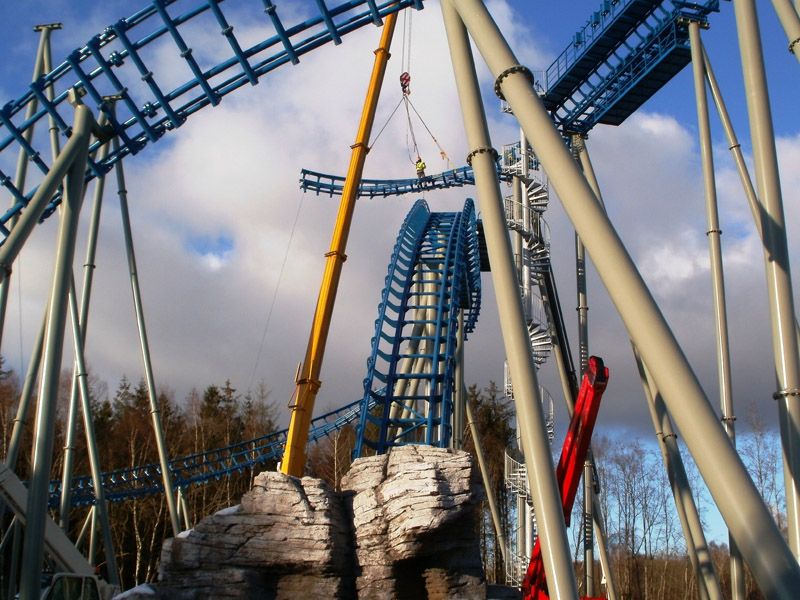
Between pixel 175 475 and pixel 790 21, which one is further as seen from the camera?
pixel 175 475

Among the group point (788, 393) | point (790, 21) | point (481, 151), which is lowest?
point (788, 393)

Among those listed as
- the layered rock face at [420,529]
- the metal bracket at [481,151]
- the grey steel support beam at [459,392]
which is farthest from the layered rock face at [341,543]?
the grey steel support beam at [459,392]

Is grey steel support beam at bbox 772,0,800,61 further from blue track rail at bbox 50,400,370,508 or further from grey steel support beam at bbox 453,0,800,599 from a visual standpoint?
blue track rail at bbox 50,400,370,508

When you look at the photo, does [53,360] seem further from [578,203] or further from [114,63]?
[578,203]

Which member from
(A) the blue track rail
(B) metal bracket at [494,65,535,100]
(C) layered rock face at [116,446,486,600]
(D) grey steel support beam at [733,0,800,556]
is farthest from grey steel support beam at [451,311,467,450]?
(B) metal bracket at [494,65,535,100]

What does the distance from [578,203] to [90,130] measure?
568 cm

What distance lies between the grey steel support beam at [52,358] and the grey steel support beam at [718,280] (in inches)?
254

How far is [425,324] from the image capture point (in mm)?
16219

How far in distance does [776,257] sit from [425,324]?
1015 cm

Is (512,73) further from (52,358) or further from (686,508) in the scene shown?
(686,508)

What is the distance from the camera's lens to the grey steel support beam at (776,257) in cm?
596

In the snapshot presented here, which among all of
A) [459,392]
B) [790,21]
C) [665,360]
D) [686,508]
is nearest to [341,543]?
[686,508]

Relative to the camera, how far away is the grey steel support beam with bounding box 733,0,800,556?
5.96m

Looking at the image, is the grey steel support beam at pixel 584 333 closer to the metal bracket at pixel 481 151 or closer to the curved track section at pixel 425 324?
the curved track section at pixel 425 324
